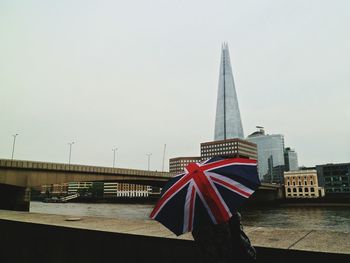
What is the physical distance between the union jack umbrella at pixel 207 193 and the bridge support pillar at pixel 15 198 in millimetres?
46184

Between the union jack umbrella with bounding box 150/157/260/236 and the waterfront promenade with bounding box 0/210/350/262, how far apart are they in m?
0.85

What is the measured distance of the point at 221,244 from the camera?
2.48 meters

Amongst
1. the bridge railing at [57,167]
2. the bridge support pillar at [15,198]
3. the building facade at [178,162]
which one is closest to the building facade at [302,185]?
the building facade at [178,162]

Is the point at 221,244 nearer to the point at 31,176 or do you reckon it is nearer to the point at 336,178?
the point at 31,176

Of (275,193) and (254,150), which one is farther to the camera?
(254,150)

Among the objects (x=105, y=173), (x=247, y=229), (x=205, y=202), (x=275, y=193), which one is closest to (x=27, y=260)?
(x=247, y=229)

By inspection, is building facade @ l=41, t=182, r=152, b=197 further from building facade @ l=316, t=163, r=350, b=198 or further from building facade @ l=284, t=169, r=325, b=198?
building facade @ l=316, t=163, r=350, b=198

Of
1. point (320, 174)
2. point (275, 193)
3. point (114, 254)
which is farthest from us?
point (320, 174)

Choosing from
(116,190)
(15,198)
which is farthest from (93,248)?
(116,190)

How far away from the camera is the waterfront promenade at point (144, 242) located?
9.40ft

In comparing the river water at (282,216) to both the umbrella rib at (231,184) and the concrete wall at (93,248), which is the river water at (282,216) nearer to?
the concrete wall at (93,248)

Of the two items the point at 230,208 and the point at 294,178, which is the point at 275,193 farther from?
the point at 230,208

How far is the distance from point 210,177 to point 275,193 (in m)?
105

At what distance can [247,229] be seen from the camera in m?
4.04
